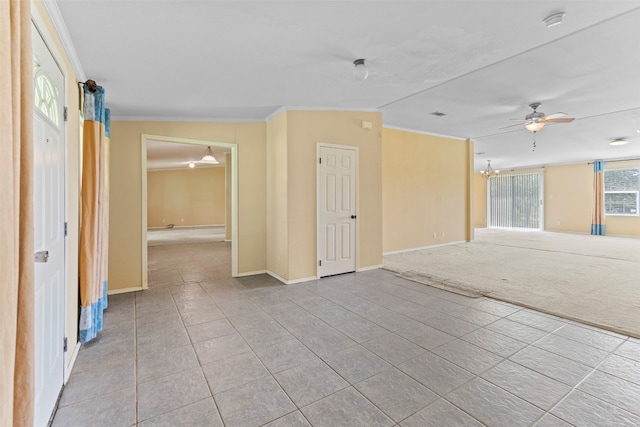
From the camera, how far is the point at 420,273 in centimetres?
491

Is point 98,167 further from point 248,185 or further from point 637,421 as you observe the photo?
point 637,421

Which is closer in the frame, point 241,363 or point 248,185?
point 241,363

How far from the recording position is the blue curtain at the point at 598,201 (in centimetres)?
1022

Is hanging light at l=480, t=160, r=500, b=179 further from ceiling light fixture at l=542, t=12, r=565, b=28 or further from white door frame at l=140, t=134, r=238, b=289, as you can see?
white door frame at l=140, t=134, r=238, b=289

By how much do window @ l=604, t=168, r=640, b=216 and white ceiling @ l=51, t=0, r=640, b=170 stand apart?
22.1 ft

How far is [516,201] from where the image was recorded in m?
12.8

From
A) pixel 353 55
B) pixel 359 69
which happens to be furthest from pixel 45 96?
pixel 359 69

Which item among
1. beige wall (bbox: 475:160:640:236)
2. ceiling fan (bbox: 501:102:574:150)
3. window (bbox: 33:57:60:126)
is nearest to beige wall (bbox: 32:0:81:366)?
window (bbox: 33:57:60:126)

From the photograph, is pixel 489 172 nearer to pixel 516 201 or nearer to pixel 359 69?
pixel 516 201

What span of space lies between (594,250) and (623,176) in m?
5.13

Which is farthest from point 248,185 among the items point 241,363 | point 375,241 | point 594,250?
point 594,250

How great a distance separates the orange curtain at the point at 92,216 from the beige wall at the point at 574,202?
551 inches

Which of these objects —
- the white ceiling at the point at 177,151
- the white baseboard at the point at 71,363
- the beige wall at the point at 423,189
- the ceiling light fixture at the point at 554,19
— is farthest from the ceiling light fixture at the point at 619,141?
the white baseboard at the point at 71,363

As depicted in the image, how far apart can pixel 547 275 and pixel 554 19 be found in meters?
3.85
